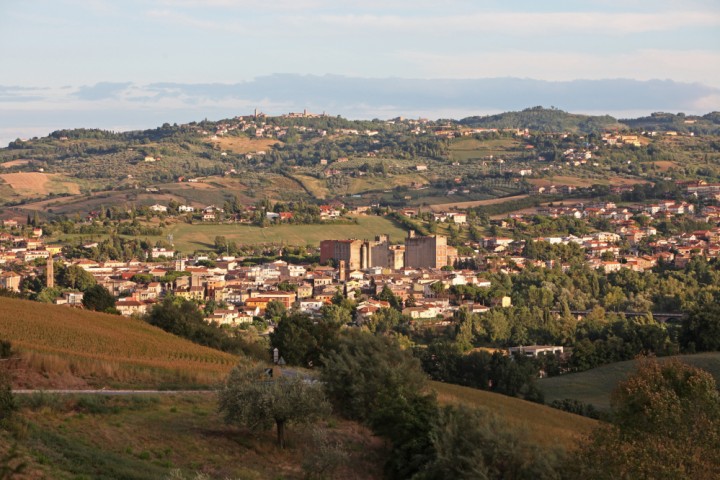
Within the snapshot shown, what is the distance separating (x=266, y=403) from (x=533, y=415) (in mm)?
8228

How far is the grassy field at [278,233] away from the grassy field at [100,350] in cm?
7312

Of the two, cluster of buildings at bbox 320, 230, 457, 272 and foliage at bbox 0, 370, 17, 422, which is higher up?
foliage at bbox 0, 370, 17, 422

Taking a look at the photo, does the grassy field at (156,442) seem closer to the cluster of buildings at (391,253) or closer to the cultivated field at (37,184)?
the cluster of buildings at (391,253)

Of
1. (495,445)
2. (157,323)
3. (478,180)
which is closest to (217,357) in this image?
(157,323)

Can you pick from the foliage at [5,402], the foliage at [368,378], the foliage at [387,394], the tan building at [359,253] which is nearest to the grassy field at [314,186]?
the tan building at [359,253]

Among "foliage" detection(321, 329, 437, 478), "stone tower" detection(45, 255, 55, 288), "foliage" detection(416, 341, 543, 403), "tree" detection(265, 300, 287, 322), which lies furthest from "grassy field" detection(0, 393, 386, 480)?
"stone tower" detection(45, 255, 55, 288)

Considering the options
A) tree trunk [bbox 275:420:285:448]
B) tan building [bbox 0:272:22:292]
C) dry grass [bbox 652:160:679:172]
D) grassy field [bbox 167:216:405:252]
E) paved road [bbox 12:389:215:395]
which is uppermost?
paved road [bbox 12:389:215:395]

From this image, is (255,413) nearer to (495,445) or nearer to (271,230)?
(495,445)

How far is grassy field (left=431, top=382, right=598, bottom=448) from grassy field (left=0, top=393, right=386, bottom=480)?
2900 millimetres

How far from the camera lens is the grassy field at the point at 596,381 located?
1574 inches

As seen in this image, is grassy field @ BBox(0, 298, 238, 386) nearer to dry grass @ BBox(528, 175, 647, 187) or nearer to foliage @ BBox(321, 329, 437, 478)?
foliage @ BBox(321, 329, 437, 478)

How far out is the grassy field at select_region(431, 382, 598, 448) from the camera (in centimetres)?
2200

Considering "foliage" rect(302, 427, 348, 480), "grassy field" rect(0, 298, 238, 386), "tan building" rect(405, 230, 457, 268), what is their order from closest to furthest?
"foliage" rect(302, 427, 348, 480) < "grassy field" rect(0, 298, 238, 386) < "tan building" rect(405, 230, 457, 268)

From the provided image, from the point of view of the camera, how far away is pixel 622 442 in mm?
17156
